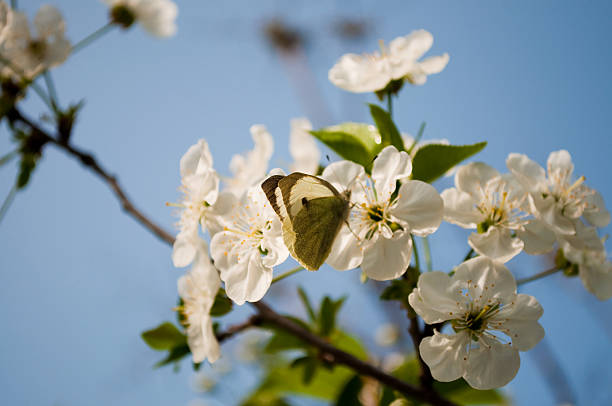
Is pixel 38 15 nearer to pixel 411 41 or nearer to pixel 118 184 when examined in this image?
pixel 118 184

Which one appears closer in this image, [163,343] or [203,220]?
[203,220]

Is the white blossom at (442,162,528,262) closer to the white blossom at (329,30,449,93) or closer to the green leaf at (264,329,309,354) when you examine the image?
the white blossom at (329,30,449,93)

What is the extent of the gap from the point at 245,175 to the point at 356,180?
35 centimetres

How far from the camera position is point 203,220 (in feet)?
3.09

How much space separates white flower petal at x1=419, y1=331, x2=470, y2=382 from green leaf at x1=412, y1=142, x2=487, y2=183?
0.31 meters

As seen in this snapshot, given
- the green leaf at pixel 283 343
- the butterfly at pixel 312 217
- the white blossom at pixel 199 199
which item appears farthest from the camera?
the green leaf at pixel 283 343

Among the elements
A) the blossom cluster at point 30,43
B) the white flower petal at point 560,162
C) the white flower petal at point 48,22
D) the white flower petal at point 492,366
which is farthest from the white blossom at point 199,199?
the white flower petal at point 48,22

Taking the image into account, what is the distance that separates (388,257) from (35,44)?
1389 mm

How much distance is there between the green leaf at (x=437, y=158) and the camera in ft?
2.97

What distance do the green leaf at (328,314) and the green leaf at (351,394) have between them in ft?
0.48

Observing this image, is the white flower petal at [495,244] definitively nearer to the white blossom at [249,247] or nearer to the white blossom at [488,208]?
the white blossom at [488,208]

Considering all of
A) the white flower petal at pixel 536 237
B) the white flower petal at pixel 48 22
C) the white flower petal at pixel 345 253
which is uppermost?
the white flower petal at pixel 48 22

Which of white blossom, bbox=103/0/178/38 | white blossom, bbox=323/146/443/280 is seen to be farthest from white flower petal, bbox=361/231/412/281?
white blossom, bbox=103/0/178/38

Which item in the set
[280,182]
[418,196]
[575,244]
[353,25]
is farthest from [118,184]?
[353,25]
